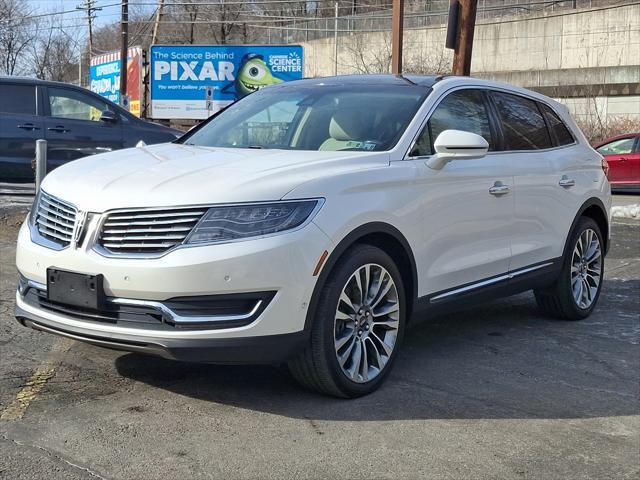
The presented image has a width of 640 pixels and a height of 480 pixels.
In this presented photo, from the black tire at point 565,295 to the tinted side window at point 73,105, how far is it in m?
6.96

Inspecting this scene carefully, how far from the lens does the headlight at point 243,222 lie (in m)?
3.60

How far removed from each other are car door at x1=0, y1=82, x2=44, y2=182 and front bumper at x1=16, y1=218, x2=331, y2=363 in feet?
23.6

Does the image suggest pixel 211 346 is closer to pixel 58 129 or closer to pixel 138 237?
pixel 138 237

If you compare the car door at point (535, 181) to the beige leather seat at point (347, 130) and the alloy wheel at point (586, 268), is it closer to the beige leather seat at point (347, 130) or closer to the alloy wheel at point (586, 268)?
the alloy wheel at point (586, 268)

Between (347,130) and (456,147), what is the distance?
0.69 metres

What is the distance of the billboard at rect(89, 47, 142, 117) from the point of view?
36000 millimetres

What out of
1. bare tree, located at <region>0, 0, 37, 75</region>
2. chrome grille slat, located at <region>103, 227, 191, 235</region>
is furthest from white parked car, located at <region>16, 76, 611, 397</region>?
bare tree, located at <region>0, 0, 37, 75</region>

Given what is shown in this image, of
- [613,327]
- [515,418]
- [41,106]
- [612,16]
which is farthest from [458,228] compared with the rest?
[612,16]

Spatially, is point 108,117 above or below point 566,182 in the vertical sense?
above

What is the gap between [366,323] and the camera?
4.19 meters

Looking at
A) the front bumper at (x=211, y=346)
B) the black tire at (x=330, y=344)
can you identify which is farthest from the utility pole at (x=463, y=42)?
the front bumper at (x=211, y=346)

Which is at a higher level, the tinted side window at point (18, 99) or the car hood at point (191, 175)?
the tinted side window at point (18, 99)

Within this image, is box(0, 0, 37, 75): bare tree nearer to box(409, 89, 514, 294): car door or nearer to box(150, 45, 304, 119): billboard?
box(150, 45, 304, 119): billboard

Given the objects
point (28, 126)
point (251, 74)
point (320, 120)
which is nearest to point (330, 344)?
point (320, 120)
